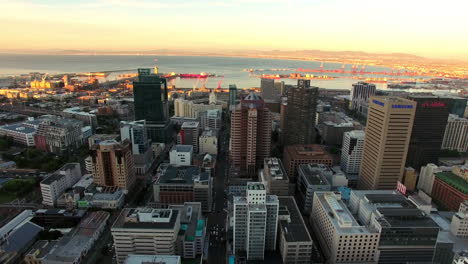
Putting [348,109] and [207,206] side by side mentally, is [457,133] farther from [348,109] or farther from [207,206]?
[207,206]

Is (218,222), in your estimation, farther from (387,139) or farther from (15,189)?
(15,189)

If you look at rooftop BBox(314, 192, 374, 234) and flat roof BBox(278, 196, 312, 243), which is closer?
flat roof BBox(278, 196, 312, 243)

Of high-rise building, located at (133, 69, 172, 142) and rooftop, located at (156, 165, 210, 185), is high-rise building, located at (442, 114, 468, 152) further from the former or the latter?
high-rise building, located at (133, 69, 172, 142)

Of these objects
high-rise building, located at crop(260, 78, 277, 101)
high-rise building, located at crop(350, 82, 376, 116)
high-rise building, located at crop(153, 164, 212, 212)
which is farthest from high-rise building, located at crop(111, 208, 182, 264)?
high-rise building, located at crop(350, 82, 376, 116)

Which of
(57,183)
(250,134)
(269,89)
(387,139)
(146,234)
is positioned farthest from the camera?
(269,89)

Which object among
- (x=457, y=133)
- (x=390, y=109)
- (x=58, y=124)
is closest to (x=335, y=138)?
(x=457, y=133)

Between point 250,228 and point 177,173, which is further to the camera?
point 177,173

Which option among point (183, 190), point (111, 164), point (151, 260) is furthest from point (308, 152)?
point (151, 260)
